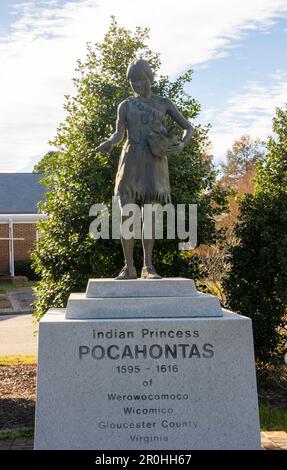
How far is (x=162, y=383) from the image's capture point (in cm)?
574

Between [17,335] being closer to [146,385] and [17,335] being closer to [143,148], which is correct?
[143,148]

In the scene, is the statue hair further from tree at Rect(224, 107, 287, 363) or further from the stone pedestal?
tree at Rect(224, 107, 287, 363)

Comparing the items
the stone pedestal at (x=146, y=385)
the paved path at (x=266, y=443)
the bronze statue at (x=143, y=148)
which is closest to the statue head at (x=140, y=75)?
the bronze statue at (x=143, y=148)

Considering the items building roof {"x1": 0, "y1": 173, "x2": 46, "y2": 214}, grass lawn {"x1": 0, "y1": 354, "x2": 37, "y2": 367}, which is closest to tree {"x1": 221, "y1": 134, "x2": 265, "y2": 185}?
building roof {"x1": 0, "y1": 173, "x2": 46, "y2": 214}

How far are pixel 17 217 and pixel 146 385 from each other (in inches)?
1109

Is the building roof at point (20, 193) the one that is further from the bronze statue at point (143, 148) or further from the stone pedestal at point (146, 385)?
the stone pedestal at point (146, 385)

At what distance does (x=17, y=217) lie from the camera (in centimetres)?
3322

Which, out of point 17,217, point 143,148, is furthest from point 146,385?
point 17,217

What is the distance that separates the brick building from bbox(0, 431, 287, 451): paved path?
910 inches

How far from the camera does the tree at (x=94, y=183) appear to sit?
9.77 meters

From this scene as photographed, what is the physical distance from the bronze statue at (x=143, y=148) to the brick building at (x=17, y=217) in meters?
23.7

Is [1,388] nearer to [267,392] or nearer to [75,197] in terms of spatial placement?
[75,197]

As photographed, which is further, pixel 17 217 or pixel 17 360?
pixel 17 217
